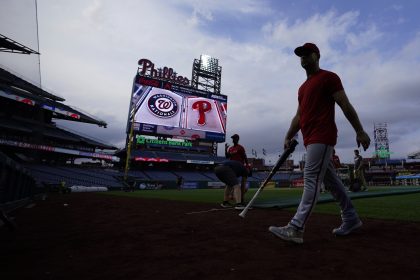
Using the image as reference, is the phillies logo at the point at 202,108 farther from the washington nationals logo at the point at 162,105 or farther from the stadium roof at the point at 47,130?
the stadium roof at the point at 47,130

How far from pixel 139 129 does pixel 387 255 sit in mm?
38081

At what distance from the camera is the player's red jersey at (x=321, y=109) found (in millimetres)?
3035

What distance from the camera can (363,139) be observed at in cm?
294

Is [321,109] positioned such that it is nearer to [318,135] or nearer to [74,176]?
[318,135]

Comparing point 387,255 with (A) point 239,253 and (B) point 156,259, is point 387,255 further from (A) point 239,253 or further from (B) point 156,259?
(B) point 156,259

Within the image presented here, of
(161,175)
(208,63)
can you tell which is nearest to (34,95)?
(161,175)

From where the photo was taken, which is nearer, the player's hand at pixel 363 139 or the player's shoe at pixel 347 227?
the player's hand at pixel 363 139

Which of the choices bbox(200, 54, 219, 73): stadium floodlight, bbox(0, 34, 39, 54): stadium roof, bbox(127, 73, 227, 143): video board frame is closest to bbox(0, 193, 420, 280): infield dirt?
bbox(0, 34, 39, 54): stadium roof

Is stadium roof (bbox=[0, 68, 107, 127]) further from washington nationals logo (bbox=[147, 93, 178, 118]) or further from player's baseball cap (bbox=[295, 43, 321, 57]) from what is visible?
player's baseball cap (bbox=[295, 43, 321, 57])

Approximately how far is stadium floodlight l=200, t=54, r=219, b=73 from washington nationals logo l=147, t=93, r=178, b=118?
16673mm

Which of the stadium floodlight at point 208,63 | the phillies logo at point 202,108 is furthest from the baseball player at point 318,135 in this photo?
the stadium floodlight at point 208,63

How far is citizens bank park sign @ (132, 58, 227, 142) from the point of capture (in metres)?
39.6

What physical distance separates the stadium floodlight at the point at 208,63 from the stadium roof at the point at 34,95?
911 inches

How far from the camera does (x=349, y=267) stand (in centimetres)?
210
